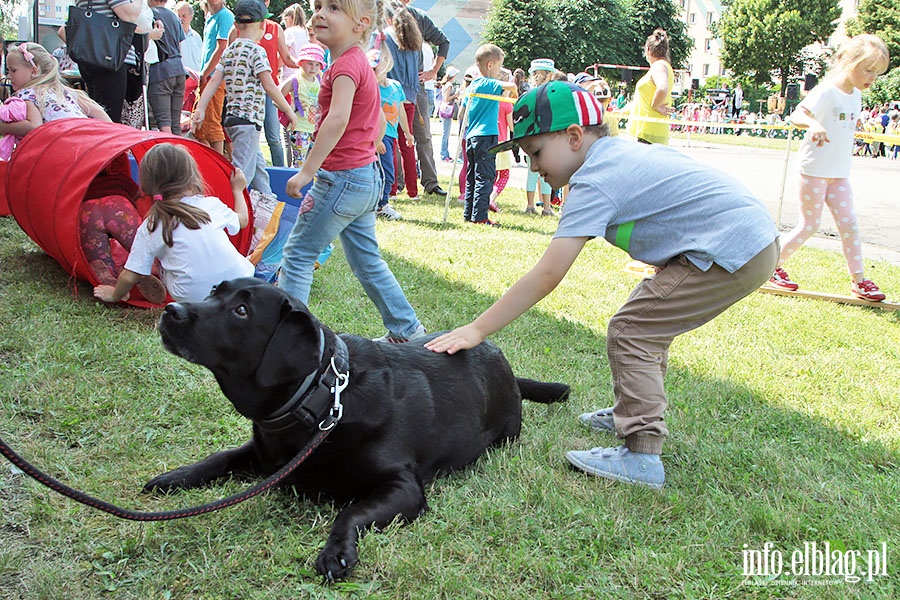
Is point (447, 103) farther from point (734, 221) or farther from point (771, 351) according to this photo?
point (734, 221)

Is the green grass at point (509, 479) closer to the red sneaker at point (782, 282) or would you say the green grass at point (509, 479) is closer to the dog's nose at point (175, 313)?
the dog's nose at point (175, 313)

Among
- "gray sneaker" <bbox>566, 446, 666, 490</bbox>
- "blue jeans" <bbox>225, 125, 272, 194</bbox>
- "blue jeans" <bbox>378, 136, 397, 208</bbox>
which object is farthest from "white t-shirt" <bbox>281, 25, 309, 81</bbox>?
"gray sneaker" <bbox>566, 446, 666, 490</bbox>

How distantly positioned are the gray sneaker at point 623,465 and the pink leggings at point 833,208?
3846mm

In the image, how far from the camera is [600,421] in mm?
3467

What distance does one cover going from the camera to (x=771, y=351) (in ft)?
15.6

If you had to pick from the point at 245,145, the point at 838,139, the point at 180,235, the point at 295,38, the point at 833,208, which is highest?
the point at 295,38

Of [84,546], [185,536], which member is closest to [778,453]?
[185,536]

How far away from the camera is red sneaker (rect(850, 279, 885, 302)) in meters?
5.94

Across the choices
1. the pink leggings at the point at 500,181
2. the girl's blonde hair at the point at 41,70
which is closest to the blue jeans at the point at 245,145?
the girl's blonde hair at the point at 41,70

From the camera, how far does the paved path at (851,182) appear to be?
9258 mm

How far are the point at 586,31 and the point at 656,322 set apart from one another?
6462 cm

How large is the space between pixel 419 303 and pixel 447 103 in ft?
44.2

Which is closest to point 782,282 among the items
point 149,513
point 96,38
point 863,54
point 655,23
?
point 863,54

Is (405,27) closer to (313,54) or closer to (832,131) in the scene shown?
(313,54)
